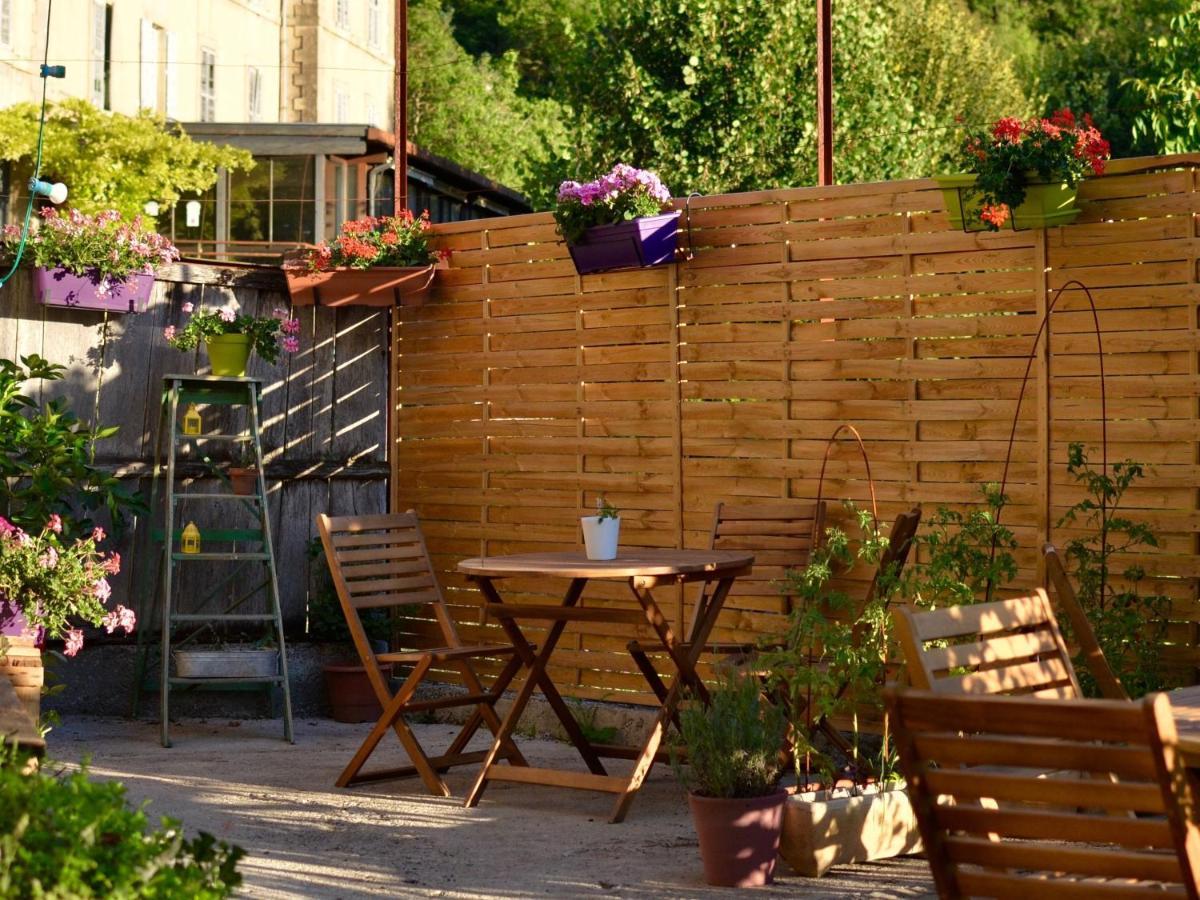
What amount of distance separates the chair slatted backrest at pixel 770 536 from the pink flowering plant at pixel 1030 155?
1423 mm

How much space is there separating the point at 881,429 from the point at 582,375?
154cm

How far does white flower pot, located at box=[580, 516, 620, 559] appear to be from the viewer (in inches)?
224

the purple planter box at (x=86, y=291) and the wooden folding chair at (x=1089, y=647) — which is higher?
the purple planter box at (x=86, y=291)

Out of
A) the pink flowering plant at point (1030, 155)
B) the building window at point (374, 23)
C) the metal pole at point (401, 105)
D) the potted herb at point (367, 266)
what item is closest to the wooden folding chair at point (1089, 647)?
the pink flowering plant at point (1030, 155)

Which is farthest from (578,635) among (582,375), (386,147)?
(386,147)

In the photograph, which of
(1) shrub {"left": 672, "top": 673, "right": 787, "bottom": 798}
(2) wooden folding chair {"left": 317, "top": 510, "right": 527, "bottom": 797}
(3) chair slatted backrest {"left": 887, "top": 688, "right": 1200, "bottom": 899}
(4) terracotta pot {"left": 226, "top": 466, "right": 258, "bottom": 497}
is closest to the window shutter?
(4) terracotta pot {"left": 226, "top": 466, "right": 258, "bottom": 497}

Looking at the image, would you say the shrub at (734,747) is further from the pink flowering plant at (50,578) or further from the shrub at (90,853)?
the pink flowering plant at (50,578)

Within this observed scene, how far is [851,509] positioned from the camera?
6.29 metres

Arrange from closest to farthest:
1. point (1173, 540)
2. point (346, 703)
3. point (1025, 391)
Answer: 1. point (1173, 540)
2. point (1025, 391)
3. point (346, 703)

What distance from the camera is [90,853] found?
8.54 ft

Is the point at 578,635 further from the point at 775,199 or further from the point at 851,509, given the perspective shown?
the point at 775,199

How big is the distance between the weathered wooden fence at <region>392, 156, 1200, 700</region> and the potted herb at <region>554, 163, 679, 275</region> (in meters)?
0.21

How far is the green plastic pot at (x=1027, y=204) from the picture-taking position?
552 centimetres

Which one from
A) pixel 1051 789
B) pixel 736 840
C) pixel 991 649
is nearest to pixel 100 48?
pixel 736 840
